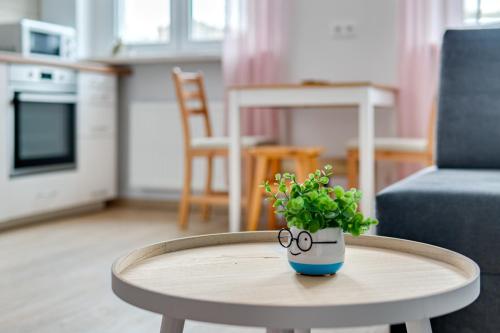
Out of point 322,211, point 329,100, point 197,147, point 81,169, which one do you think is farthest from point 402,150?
point 322,211

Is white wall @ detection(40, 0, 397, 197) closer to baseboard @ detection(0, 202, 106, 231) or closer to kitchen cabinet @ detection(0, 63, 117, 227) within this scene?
kitchen cabinet @ detection(0, 63, 117, 227)

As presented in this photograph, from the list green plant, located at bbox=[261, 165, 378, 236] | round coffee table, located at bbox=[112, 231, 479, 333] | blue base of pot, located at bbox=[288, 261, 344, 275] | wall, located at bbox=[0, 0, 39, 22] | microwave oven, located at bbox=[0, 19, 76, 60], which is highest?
wall, located at bbox=[0, 0, 39, 22]

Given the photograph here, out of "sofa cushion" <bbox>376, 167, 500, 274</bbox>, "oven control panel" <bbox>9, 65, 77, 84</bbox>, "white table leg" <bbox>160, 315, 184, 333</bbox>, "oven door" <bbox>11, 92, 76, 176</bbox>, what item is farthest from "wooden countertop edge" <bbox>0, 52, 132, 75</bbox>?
"white table leg" <bbox>160, 315, 184, 333</bbox>

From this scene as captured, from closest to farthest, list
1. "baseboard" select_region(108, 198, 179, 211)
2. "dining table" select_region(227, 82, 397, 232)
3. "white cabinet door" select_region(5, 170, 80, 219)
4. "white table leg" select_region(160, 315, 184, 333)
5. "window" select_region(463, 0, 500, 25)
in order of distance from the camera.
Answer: "white table leg" select_region(160, 315, 184, 333) < "dining table" select_region(227, 82, 397, 232) < "white cabinet door" select_region(5, 170, 80, 219) < "window" select_region(463, 0, 500, 25) < "baseboard" select_region(108, 198, 179, 211)

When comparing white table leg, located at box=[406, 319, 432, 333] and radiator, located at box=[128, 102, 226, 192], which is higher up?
radiator, located at box=[128, 102, 226, 192]

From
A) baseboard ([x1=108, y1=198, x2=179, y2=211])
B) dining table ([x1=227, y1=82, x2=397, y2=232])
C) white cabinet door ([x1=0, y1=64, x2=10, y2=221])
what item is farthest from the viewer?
baseboard ([x1=108, y1=198, x2=179, y2=211])

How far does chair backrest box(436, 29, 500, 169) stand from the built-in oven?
2.40 meters

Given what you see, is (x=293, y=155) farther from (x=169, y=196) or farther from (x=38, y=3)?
(x=38, y=3)

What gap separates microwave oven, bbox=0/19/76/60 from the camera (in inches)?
170

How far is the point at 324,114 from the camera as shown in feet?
15.0

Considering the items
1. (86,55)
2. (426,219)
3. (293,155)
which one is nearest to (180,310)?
(426,219)

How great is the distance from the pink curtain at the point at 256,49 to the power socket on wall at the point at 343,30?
0.29 m

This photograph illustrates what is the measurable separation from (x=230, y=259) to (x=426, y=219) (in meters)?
0.71

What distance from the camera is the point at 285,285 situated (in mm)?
1276
